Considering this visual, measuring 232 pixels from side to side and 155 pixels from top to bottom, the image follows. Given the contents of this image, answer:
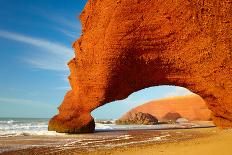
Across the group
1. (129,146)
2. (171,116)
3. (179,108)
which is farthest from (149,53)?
(179,108)

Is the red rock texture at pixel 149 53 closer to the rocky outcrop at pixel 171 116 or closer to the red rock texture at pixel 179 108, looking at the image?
the red rock texture at pixel 179 108

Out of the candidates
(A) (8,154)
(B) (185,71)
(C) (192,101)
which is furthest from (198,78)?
(C) (192,101)

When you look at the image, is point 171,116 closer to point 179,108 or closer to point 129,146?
point 179,108

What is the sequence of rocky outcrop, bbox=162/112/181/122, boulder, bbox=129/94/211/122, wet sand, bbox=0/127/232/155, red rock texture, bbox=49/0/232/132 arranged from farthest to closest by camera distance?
rocky outcrop, bbox=162/112/181/122, boulder, bbox=129/94/211/122, red rock texture, bbox=49/0/232/132, wet sand, bbox=0/127/232/155

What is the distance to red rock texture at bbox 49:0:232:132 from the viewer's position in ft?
48.2

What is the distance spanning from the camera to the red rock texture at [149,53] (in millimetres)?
14688

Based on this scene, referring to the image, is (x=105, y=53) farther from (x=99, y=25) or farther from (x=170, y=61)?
(x=170, y=61)

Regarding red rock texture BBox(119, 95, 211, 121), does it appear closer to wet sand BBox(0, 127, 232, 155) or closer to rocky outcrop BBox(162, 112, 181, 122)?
rocky outcrop BBox(162, 112, 181, 122)

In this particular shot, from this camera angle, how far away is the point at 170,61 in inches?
637

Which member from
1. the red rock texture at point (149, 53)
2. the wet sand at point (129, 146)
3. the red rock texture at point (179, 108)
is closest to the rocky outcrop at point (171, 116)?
the red rock texture at point (179, 108)

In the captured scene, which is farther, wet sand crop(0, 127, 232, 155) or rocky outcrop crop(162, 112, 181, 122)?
rocky outcrop crop(162, 112, 181, 122)

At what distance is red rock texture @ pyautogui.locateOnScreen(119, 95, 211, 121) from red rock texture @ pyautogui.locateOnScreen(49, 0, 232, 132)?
44458mm

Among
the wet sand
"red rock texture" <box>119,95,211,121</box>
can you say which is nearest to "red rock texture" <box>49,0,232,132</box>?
the wet sand

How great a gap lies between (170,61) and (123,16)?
305 cm
